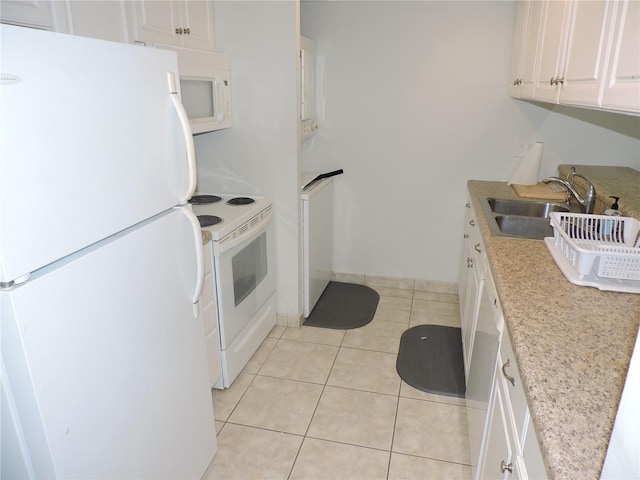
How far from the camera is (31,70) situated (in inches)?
36.0

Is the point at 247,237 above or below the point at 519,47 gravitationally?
below

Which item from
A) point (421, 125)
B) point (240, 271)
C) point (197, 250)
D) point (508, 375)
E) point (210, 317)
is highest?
point (421, 125)

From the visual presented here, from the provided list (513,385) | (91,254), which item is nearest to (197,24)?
(91,254)

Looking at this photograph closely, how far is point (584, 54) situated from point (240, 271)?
1.85m

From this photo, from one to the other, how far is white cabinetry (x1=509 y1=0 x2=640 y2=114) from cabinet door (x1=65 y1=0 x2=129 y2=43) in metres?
1.71

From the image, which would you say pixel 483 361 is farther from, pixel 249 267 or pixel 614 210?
pixel 249 267

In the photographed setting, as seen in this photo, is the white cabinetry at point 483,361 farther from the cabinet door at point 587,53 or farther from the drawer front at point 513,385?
the cabinet door at point 587,53

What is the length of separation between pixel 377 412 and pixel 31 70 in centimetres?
205

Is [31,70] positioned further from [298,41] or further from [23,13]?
[298,41]

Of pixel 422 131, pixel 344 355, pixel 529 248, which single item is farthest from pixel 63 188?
pixel 422 131

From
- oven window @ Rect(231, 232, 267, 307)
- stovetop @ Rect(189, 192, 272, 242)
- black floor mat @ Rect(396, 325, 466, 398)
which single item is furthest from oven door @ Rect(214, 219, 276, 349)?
black floor mat @ Rect(396, 325, 466, 398)

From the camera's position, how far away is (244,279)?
102 inches

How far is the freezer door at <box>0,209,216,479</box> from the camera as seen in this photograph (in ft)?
3.26

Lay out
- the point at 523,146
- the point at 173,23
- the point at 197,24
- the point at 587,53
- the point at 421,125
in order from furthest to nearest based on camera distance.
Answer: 1. the point at 421,125
2. the point at 523,146
3. the point at 197,24
4. the point at 173,23
5. the point at 587,53
